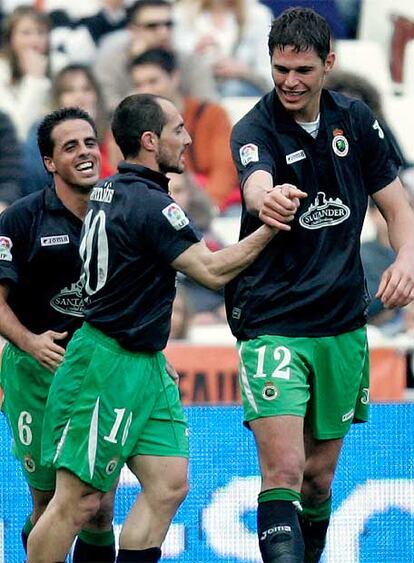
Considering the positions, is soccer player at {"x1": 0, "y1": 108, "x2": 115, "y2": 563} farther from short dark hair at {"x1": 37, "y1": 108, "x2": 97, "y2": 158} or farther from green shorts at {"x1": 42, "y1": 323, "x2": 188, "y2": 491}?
green shorts at {"x1": 42, "y1": 323, "x2": 188, "y2": 491}

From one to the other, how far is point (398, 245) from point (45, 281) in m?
1.56

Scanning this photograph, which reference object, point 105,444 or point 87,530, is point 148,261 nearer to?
point 105,444

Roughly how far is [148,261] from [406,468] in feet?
7.01

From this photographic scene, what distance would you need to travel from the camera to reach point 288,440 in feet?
18.2

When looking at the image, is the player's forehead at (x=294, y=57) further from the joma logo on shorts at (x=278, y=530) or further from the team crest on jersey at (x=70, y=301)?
the joma logo on shorts at (x=278, y=530)

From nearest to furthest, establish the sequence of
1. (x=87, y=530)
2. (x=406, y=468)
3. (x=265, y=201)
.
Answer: (x=265, y=201), (x=87, y=530), (x=406, y=468)

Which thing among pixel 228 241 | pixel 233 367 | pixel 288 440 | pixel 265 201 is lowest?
pixel 233 367

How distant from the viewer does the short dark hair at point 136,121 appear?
18.2 ft

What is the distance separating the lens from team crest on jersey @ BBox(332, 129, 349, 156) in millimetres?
A: 5762

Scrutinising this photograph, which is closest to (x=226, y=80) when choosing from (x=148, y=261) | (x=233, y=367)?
(x=233, y=367)

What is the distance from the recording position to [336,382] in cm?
583

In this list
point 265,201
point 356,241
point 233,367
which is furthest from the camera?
point 233,367

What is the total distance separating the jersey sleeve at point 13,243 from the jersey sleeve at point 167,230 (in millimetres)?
932

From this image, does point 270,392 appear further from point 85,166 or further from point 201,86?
point 201,86
